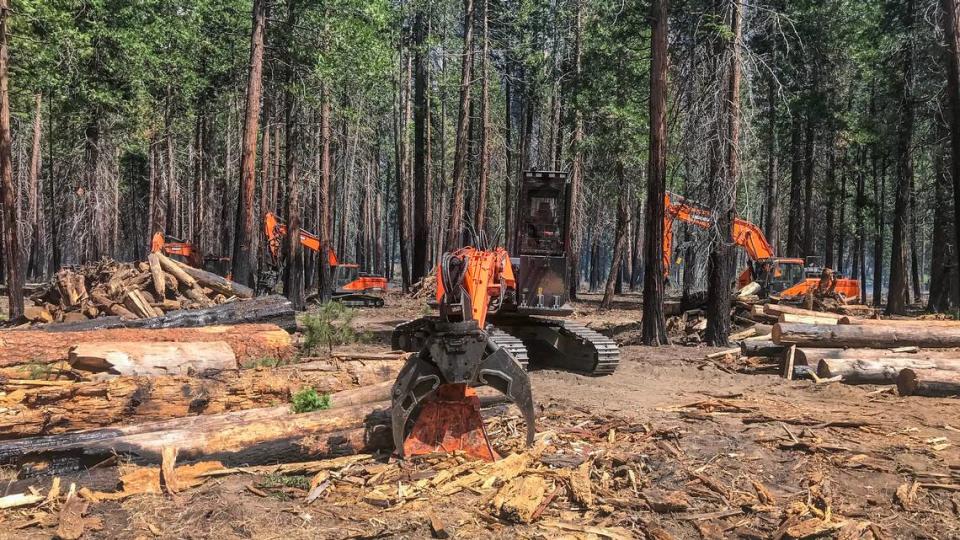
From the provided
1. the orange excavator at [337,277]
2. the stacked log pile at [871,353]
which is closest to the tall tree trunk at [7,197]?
the orange excavator at [337,277]

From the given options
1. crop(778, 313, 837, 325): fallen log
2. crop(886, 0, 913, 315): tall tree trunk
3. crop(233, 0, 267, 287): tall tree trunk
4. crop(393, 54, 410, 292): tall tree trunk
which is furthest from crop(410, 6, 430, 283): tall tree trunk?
crop(886, 0, 913, 315): tall tree trunk

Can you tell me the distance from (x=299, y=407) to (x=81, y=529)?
2.32 m

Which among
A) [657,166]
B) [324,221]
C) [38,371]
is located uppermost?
[657,166]

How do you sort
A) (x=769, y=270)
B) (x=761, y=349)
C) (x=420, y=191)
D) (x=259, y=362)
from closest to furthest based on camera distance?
(x=259, y=362)
(x=761, y=349)
(x=769, y=270)
(x=420, y=191)

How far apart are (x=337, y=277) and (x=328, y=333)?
1327 centimetres

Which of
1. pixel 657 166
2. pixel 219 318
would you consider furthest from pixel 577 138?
pixel 219 318

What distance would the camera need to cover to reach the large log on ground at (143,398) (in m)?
6.16

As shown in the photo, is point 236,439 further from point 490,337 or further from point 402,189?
point 402,189

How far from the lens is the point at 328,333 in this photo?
12172 millimetres

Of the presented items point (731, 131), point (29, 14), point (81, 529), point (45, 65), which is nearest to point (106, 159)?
point (45, 65)

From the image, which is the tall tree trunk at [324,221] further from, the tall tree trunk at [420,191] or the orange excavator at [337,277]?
the tall tree trunk at [420,191]

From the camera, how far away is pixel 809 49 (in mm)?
25984

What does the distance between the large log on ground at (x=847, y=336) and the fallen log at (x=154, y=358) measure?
29.0 ft

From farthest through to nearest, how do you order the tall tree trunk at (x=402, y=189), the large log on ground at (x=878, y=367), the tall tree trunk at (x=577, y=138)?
the tall tree trunk at (x=402, y=189) → the tall tree trunk at (x=577, y=138) → the large log on ground at (x=878, y=367)
